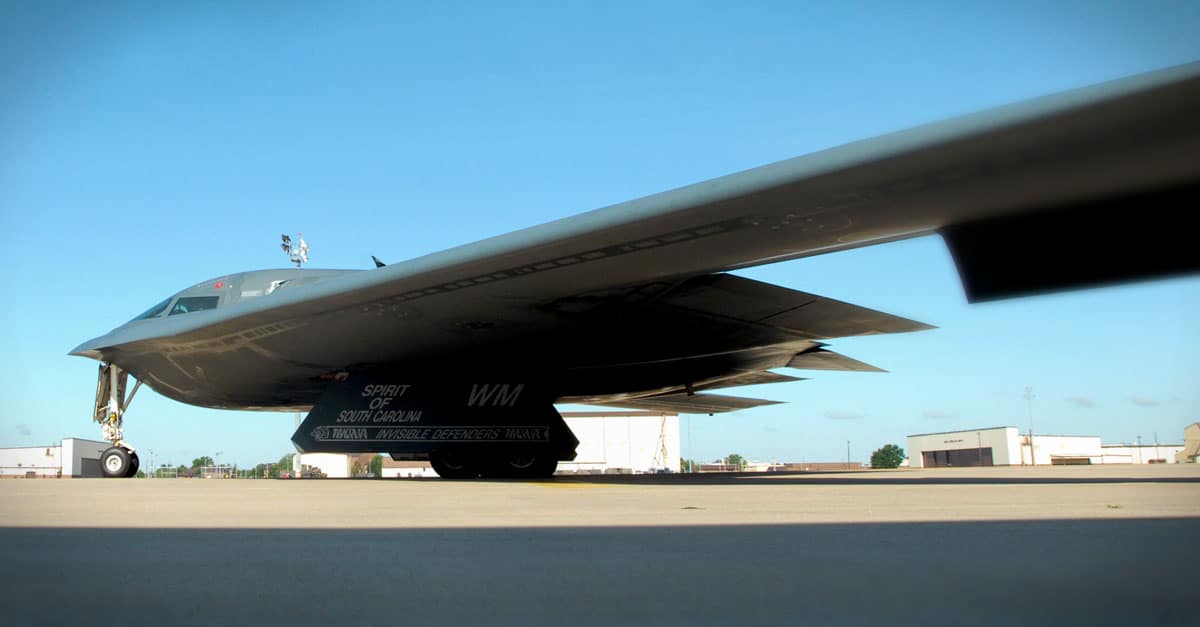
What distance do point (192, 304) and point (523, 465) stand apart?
259 inches

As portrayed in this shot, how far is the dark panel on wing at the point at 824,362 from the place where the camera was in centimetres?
1659

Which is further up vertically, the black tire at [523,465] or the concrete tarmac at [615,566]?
the concrete tarmac at [615,566]

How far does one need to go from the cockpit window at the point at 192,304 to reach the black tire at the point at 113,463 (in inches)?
106

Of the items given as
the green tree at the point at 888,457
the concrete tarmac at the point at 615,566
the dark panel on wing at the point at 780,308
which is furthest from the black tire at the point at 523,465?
the green tree at the point at 888,457

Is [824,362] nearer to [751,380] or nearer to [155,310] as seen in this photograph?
[751,380]

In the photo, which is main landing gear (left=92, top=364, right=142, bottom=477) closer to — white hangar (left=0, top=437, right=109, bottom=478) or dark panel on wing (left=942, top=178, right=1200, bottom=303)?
white hangar (left=0, top=437, right=109, bottom=478)

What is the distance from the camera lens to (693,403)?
77.5 ft

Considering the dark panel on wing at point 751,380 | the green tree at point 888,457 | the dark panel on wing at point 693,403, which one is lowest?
the green tree at point 888,457

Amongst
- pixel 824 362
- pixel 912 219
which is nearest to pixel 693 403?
pixel 824 362

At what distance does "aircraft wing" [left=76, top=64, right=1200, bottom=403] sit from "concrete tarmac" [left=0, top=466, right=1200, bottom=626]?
8.56 feet

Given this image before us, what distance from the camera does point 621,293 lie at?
35.6 feet

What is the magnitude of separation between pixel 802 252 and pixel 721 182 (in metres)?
1.80

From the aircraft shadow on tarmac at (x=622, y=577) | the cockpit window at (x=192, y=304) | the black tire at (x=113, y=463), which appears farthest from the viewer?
the black tire at (x=113, y=463)

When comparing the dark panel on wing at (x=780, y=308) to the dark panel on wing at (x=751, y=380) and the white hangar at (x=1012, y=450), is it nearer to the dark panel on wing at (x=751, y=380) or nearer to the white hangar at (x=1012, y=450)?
the dark panel on wing at (x=751, y=380)
